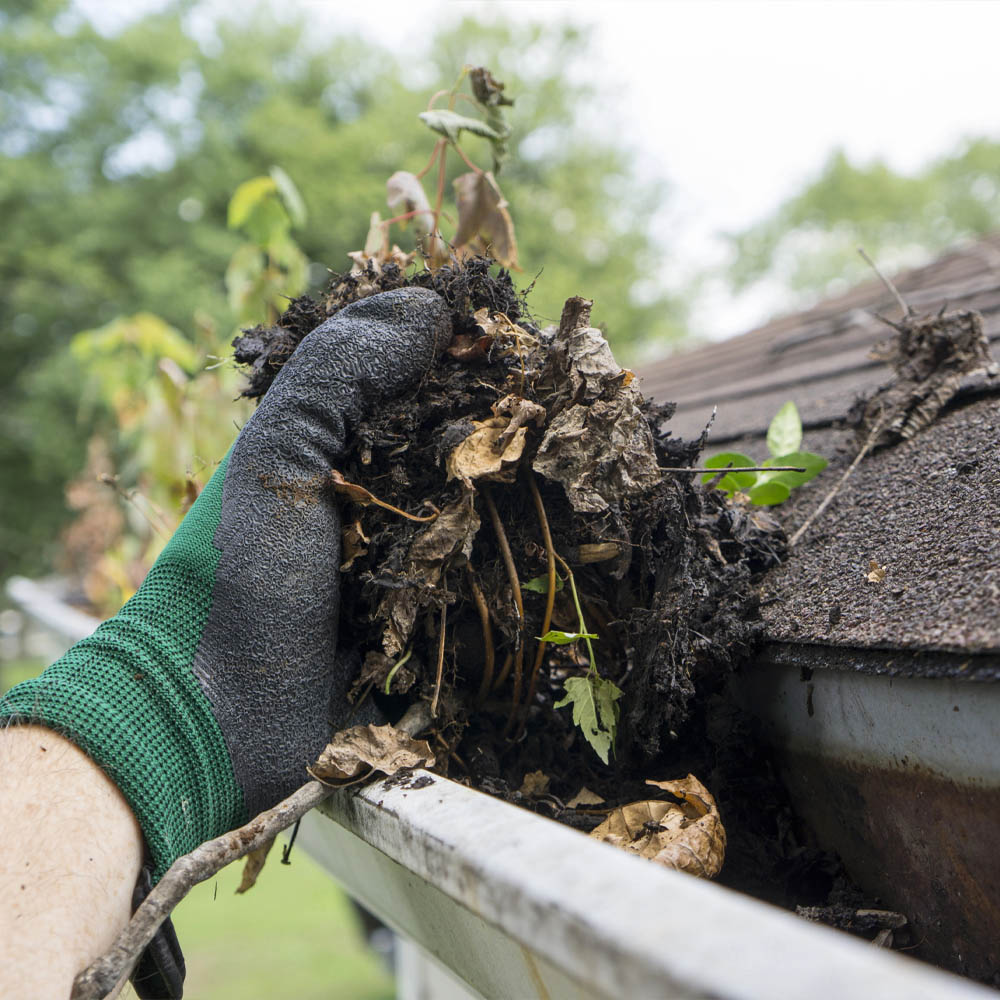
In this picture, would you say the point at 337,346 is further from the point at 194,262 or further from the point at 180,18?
the point at 180,18

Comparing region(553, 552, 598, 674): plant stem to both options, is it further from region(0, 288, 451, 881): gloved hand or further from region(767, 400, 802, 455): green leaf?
region(767, 400, 802, 455): green leaf

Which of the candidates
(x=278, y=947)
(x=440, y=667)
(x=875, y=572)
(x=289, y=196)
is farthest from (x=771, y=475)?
(x=278, y=947)

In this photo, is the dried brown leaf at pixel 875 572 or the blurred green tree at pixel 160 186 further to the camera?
the blurred green tree at pixel 160 186

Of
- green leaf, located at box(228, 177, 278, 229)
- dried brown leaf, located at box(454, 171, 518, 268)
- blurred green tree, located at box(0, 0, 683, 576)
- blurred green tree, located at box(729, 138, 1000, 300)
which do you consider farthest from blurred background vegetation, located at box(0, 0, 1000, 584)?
dried brown leaf, located at box(454, 171, 518, 268)

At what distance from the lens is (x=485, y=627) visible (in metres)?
0.89

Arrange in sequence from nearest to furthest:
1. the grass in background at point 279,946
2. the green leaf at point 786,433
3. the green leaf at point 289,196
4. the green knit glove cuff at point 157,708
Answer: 1. the green knit glove cuff at point 157,708
2. the green leaf at point 786,433
3. the green leaf at point 289,196
4. the grass in background at point 279,946

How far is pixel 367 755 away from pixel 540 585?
0.86 feet

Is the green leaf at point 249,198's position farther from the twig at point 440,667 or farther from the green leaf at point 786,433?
the twig at point 440,667

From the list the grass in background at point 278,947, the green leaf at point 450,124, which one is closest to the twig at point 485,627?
the green leaf at point 450,124

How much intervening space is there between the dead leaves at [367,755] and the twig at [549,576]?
144 millimetres

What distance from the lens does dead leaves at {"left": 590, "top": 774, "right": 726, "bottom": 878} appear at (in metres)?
0.75

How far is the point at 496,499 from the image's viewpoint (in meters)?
0.92

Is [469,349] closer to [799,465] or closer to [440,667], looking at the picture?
[440,667]

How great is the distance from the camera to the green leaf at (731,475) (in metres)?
1.07
